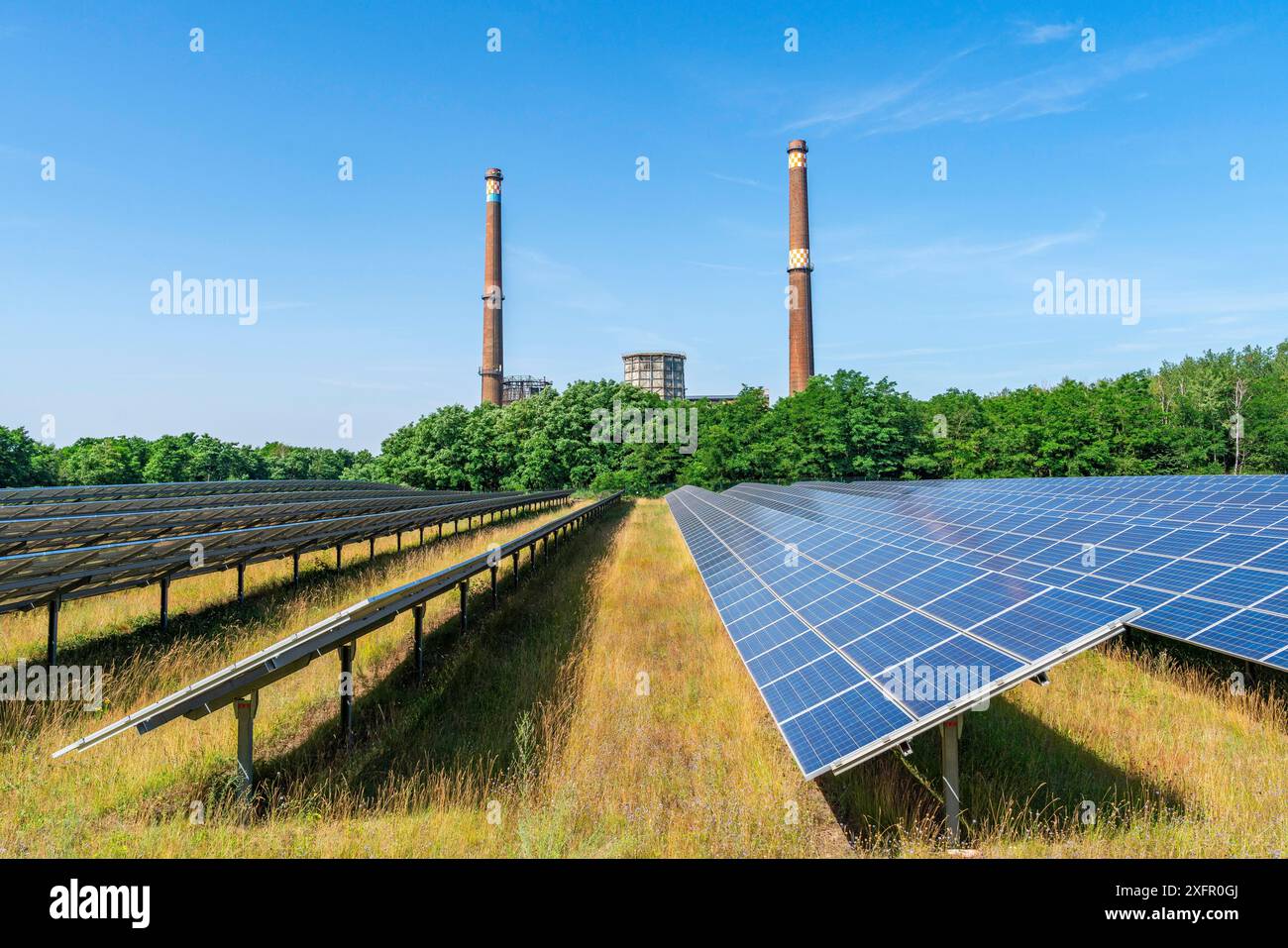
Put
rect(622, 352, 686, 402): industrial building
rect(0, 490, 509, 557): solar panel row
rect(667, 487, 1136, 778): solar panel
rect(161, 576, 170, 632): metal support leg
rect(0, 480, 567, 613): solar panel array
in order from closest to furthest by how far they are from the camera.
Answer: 1. rect(667, 487, 1136, 778): solar panel
2. rect(0, 480, 567, 613): solar panel array
3. rect(0, 490, 509, 557): solar panel row
4. rect(161, 576, 170, 632): metal support leg
5. rect(622, 352, 686, 402): industrial building

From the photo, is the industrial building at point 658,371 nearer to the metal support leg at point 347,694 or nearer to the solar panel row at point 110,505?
the solar panel row at point 110,505

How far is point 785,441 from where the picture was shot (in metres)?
65.8

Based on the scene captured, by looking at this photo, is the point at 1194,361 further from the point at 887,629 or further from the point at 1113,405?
the point at 887,629

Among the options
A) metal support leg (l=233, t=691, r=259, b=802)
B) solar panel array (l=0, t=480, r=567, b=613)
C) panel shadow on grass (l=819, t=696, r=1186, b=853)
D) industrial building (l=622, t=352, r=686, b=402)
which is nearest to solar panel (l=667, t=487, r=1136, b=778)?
panel shadow on grass (l=819, t=696, r=1186, b=853)

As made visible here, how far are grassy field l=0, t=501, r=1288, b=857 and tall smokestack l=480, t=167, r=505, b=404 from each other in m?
65.9

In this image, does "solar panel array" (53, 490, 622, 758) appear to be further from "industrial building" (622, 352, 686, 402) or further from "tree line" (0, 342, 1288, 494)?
"industrial building" (622, 352, 686, 402)

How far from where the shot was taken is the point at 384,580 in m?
19.7

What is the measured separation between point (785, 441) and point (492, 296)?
134 feet

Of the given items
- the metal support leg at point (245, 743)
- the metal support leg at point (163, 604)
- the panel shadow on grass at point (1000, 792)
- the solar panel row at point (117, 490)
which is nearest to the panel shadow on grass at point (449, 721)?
the metal support leg at point (245, 743)

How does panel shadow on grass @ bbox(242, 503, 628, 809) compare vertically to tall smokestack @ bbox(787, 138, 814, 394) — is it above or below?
below

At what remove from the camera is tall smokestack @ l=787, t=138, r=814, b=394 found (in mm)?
71000

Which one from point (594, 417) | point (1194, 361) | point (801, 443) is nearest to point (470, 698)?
point (801, 443)

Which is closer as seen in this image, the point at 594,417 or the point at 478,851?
the point at 478,851

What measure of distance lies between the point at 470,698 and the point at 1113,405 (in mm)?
68147
